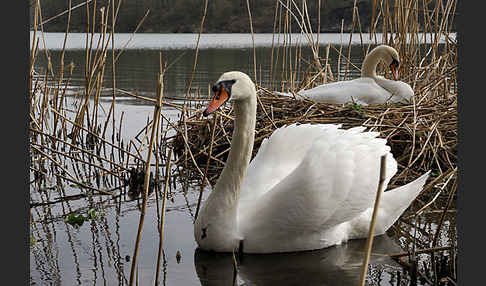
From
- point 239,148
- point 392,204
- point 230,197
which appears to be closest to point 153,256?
point 230,197

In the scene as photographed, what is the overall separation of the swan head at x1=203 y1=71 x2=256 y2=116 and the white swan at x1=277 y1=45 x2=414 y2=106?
300 cm

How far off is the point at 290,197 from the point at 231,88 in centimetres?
74

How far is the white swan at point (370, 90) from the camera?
22.1ft

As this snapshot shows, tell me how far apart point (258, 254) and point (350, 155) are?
0.86 meters

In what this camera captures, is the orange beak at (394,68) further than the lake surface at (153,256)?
Yes

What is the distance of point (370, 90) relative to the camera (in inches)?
277

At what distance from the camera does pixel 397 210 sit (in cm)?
429

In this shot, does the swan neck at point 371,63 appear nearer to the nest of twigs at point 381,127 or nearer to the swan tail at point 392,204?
the nest of twigs at point 381,127

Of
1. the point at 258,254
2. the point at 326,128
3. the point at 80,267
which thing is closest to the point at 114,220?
the point at 80,267

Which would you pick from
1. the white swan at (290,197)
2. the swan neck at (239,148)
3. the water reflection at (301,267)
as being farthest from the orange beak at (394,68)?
the swan neck at (239,148)

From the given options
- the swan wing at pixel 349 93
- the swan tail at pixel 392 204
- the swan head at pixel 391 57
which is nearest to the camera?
the swan tail at pixel 392 204

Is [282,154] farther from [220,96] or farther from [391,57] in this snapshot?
[391,57]

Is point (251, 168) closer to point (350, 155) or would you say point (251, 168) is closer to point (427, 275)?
point (350, 155)

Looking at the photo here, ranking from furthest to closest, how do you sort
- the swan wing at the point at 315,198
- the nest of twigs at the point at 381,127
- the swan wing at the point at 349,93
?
the swan wing at the point at 349,93 → the nest of twigs at the point at 381,127 → the swan wing at the point at 315,198
